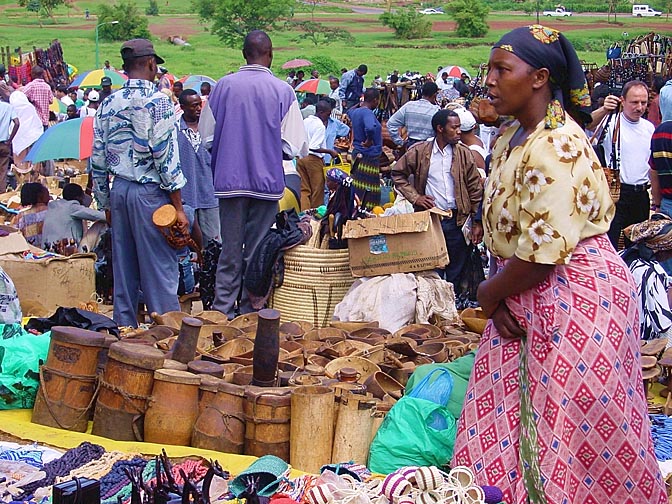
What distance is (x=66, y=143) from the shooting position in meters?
9.81

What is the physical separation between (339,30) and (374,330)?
2671 inches

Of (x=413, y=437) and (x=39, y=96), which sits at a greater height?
(x=413, y=437)

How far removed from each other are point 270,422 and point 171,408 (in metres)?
0.49

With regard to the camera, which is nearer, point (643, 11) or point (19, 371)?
point (19, 371)

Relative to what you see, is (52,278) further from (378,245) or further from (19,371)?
(378,245)

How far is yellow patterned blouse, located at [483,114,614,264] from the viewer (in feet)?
9.91

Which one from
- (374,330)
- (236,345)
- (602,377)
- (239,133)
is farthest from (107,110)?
(602,377)

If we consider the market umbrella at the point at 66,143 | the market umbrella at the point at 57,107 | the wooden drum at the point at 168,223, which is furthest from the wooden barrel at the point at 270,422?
the market umbrella at the point at 57,107

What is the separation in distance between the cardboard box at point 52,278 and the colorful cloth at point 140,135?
1.28 m

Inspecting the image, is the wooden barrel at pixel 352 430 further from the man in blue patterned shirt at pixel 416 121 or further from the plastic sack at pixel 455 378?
the man in blue patterned shirt at pixel 416 121

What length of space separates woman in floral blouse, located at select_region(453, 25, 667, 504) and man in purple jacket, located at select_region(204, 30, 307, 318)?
351cm

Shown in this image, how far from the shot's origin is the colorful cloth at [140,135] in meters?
5.82

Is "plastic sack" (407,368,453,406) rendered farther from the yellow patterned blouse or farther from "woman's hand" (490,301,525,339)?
the yellow patterned blouse

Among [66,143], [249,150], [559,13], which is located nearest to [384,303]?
[249,150]
